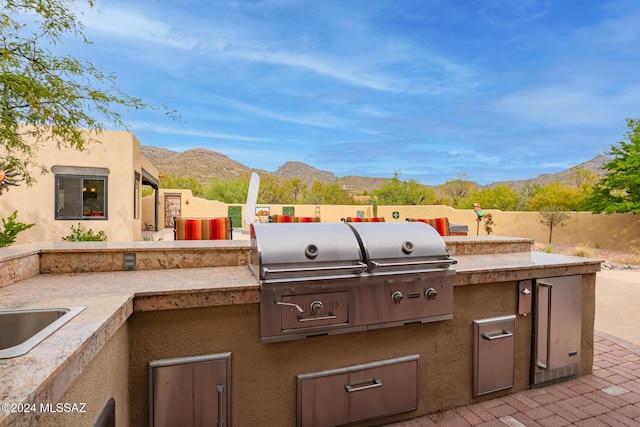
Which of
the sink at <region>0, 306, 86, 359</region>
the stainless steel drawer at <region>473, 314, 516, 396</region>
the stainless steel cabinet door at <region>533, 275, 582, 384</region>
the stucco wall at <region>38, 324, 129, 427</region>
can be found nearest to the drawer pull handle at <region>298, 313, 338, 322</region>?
the stucco wall at <region>38, 324, 129, 427</region>

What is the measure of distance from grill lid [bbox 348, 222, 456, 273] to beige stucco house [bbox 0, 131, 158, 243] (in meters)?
9.31

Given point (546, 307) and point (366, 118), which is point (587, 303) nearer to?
point (546, 307)

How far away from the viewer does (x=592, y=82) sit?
36531mm

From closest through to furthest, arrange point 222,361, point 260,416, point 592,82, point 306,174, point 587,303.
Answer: point 222,361
point 260,416
point 587,303
point 592,82
point 306,174

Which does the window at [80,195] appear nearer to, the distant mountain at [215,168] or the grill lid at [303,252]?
the grill lid at [303,252]

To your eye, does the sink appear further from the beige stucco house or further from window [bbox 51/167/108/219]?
window [bbox 51/167/108/219]

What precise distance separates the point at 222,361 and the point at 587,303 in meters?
2.73

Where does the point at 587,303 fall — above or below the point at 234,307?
below

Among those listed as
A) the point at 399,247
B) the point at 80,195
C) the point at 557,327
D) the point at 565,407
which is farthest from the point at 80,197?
the point at 565,407

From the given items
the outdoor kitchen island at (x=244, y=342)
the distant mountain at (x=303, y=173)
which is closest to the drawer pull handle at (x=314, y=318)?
the outdoor kitchen island at (x=244, y=342)

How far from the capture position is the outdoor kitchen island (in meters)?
1.33

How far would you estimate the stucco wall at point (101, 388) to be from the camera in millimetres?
963

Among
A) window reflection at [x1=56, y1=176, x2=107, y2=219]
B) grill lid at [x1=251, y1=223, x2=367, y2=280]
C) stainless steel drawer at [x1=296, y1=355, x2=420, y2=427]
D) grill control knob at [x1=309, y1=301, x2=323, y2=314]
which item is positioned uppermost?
window reflection at [x1=56, y1=176, x2=107, y2=219]

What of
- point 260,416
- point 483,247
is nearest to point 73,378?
point 260,416
